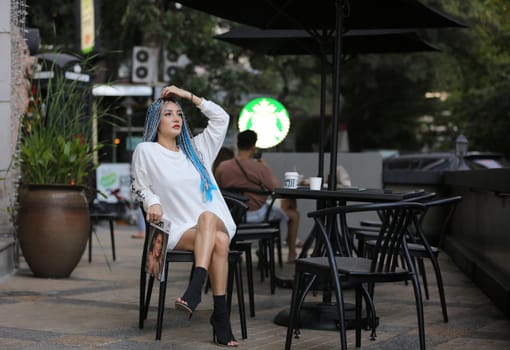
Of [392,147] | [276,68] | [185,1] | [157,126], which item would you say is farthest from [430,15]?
[392,147]

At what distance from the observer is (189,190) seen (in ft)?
21.3

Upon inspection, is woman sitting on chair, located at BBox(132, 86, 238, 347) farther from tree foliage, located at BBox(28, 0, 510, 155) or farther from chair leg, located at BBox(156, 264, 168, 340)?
tree foliage, located at BBox(28, 0, 510, 155)

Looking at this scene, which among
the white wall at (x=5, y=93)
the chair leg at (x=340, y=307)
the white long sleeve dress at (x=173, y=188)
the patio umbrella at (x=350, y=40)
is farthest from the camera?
the white wall at (x=5, y=93)

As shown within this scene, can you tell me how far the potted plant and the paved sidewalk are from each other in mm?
264

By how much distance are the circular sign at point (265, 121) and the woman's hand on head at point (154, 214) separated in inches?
337

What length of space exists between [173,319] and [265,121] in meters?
8.10

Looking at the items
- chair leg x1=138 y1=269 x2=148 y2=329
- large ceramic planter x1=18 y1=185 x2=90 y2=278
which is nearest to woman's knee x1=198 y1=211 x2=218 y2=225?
chair leg x1=138 y1=269 x2=148 y2=329

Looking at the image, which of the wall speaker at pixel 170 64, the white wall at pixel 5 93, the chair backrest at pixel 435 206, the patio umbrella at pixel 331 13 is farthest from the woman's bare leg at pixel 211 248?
the wall speaker at pixel 170 64

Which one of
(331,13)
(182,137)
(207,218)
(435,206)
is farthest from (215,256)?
(331,13)

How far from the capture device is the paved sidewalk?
20.5 feet

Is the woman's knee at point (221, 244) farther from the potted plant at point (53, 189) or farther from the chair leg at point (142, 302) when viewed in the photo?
the potted plant at point (53, 189)

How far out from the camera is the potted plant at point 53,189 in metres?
9.41

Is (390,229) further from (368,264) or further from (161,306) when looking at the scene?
(161,306)

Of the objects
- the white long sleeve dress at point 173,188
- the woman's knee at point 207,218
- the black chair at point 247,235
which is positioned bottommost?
the black chair at point 247,235
